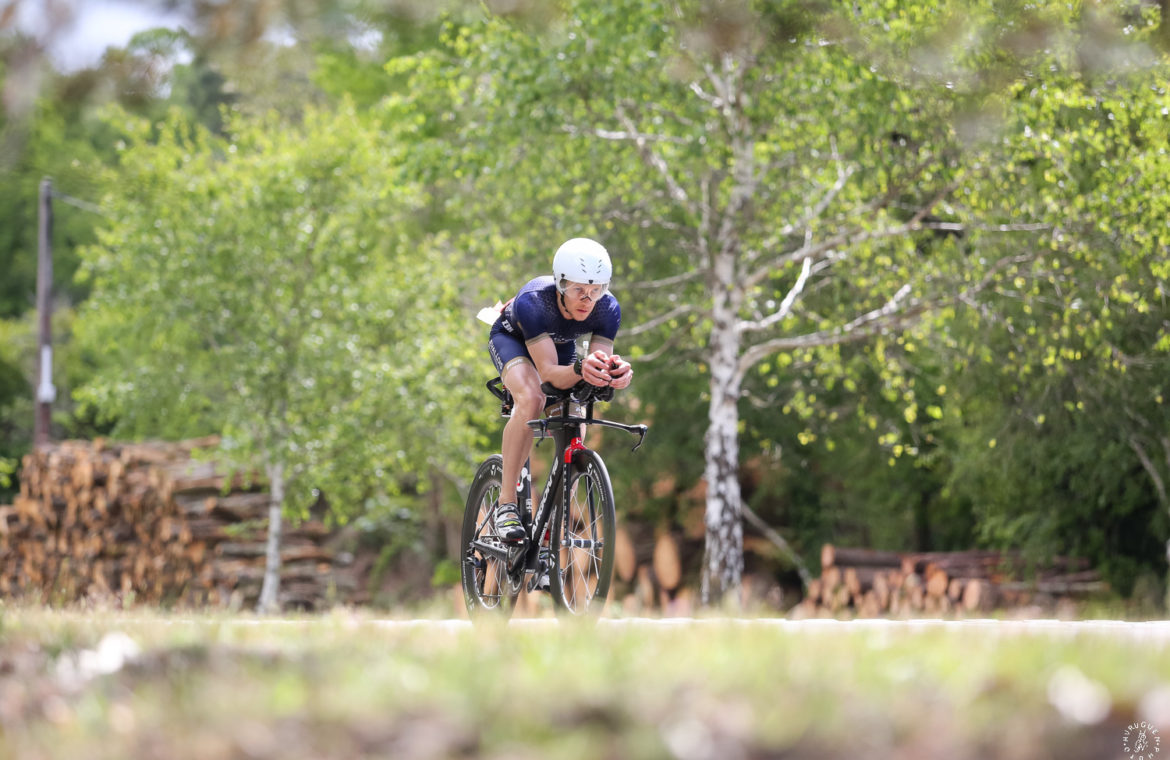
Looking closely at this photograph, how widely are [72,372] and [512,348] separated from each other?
113 feet

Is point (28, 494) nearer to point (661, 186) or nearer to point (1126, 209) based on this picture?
point (661, 186)

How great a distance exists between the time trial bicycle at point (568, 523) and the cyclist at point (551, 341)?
0.09 metres

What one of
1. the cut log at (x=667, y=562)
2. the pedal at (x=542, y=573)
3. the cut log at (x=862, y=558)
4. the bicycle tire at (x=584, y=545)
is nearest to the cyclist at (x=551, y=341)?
the pedal at (x=542, y=573)

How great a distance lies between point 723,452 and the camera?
48.0ft

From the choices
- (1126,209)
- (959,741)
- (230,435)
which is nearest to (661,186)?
(1126,209)

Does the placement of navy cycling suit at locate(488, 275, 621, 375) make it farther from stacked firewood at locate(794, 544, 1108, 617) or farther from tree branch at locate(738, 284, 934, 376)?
stacked firewood at locate(794, 544, 1108, 617)

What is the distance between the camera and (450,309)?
17281 millimetres

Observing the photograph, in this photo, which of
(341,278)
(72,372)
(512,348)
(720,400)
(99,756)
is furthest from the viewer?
(72,372)

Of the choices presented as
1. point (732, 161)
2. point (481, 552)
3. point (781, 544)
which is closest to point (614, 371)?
point (481, 552)

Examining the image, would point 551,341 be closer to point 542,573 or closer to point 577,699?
point 542,573

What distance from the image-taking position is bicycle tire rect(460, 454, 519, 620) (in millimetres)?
7359

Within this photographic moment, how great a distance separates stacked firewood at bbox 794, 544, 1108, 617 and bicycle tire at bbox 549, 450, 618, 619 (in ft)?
32.7

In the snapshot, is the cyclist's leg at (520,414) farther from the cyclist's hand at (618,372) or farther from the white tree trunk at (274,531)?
the white tree trunk at (274,531)

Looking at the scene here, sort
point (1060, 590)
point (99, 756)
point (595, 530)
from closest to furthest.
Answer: point (99, 756) < point (595, 530) < point (1060, 590)
